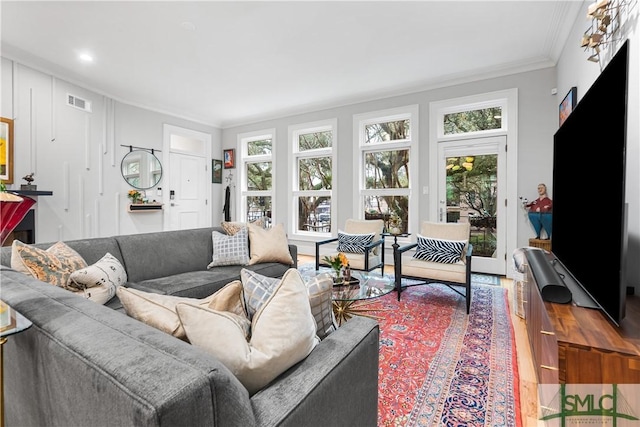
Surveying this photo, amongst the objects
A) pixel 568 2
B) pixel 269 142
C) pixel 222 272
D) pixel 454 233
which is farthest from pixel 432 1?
pixel 269 142

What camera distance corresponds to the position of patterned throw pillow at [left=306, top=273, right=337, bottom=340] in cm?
121

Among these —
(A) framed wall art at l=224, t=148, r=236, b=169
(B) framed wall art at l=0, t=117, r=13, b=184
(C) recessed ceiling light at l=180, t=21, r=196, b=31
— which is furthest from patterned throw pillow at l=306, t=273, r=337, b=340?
(A) framed wall art at l=224, t=148, r=236, b=169

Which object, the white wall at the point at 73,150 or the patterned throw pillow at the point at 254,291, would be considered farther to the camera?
the white wall at the point at 73,150

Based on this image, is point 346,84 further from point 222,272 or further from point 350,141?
point 222,272

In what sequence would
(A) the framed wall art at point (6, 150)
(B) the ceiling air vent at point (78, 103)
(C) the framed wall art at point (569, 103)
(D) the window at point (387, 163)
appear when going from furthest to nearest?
1. (D) the window at point (387, 163)
2. (B) the ceiling air vent at point (78, 103)
3. (A) the framed wall art at point (6, 150)
4. (C) the framed wall art at point (569, 103)

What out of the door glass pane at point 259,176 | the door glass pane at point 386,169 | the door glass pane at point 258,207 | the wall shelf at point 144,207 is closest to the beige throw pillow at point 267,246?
the door glass pane at point 386,169

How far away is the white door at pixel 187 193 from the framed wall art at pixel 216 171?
0.21 m

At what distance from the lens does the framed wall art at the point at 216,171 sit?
684cm

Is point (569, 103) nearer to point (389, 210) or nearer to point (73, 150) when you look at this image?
point (389, 210)

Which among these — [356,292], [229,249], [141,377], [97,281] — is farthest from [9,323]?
[229,249]

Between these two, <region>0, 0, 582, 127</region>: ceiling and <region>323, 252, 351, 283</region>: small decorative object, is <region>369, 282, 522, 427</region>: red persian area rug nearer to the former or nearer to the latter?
<region>323, 252, 351, 283</region>: small decorative object

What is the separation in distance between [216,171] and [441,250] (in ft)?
17.3

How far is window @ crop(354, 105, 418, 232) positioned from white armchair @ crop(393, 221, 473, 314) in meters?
1.31

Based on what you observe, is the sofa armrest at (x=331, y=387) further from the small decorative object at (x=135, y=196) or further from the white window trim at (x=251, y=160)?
the white window trim at (x=251, y=160)
